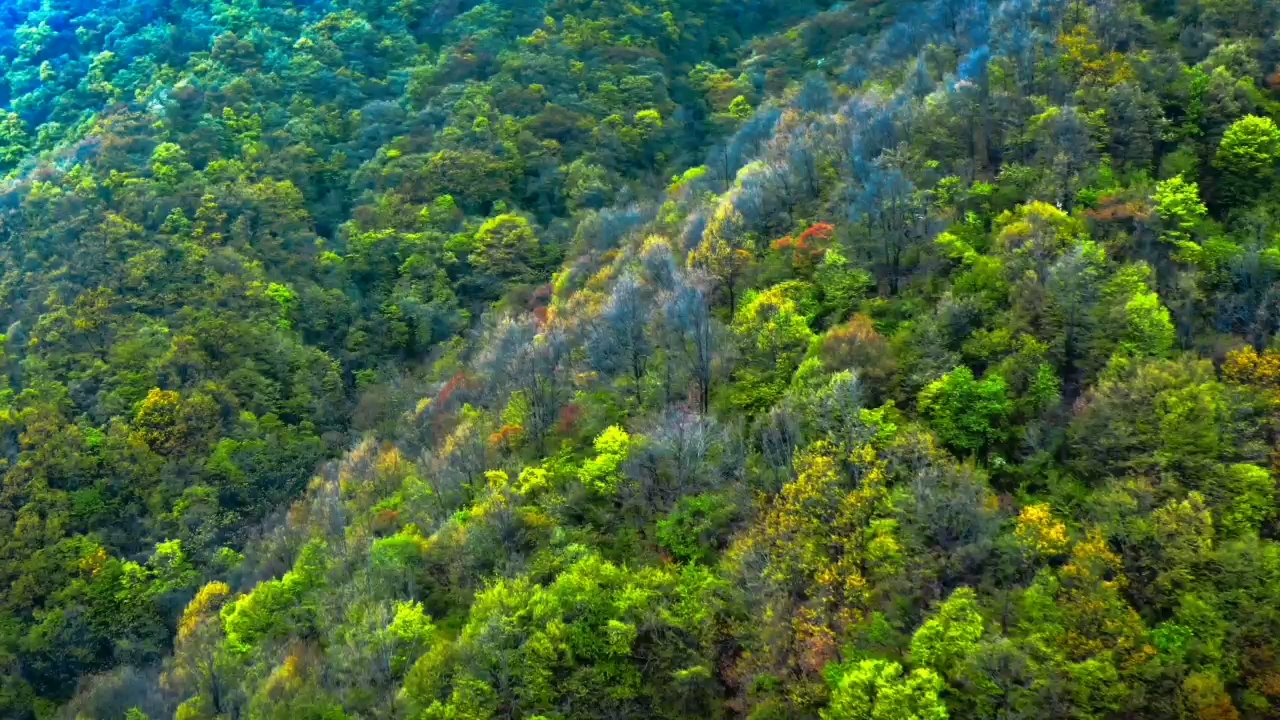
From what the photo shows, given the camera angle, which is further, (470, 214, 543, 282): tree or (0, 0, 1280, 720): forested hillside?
(470, 214, 543, 282): tree

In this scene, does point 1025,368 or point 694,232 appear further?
point 694,232

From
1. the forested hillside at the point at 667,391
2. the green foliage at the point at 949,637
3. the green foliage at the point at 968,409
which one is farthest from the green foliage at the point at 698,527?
the green foliage at the point at 949,637

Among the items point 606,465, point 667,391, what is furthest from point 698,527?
point 667,391

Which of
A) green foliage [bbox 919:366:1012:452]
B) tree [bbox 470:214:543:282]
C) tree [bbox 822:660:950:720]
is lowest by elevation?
tree [bbox 822:660:950:720]

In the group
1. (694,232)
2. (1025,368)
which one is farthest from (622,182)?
(1025,368)

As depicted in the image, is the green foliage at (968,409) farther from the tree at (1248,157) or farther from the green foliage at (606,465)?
the tree at (1248,157)

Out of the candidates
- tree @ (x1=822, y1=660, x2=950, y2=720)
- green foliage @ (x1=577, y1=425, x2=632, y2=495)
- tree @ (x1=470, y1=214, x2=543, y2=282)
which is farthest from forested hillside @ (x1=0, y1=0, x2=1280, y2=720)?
tree @ (x1=470, y1=214, x2=543, y2=282)

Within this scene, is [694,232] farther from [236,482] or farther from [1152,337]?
[236,482]

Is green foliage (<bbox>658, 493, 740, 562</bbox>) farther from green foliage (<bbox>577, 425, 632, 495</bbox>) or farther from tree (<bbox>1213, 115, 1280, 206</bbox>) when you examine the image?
tree (<bbox>1213, 115, 1280, 206</bbox>)

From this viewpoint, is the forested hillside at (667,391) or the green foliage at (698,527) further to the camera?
the green foliage at (698,527)
